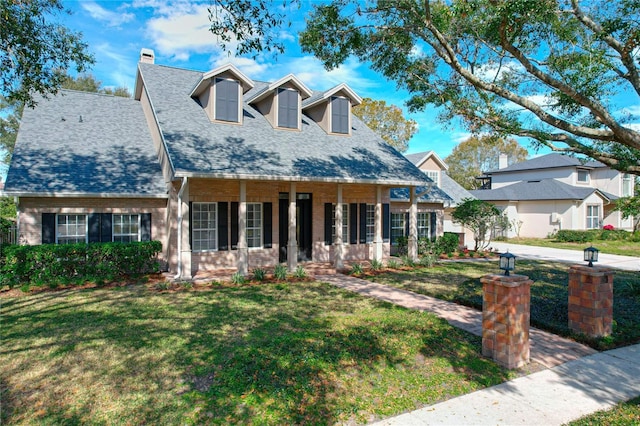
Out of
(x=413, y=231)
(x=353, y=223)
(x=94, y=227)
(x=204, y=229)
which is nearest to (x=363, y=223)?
(x=353, y=223)

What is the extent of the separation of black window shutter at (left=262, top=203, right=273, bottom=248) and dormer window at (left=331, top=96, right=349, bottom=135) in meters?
4.56

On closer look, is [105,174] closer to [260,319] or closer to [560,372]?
[260,319]

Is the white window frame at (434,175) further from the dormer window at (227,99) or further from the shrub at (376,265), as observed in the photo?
the dormer window at (227,99)

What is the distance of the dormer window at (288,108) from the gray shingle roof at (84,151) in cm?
494

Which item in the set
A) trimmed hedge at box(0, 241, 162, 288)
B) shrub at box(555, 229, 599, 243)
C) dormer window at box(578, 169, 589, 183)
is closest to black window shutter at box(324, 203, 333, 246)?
trimmed hedge at box(0, 241, 162, 288)

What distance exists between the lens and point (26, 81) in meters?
9.94

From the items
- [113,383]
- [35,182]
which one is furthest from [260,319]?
[35,182]

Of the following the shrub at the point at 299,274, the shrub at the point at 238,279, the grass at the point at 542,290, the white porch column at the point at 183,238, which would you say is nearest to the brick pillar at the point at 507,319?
the grass at the point at 542,290

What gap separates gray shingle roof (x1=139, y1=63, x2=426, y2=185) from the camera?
11.6 metres

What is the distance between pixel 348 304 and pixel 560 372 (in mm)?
4337

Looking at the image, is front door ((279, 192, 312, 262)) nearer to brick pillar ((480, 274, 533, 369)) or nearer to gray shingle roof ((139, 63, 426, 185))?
gray shingle roof ((139, 63, 426, 185))

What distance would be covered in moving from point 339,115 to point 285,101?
95.5 inches

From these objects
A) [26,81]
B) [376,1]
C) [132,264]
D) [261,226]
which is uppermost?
[376,1]

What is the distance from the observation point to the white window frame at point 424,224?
19.4m
